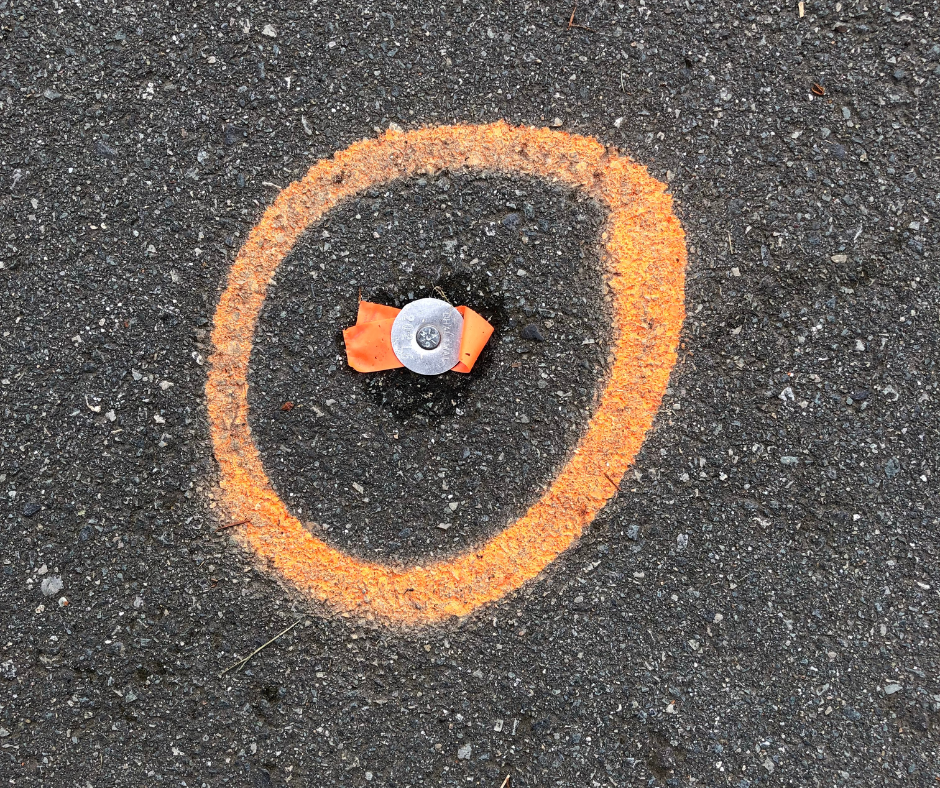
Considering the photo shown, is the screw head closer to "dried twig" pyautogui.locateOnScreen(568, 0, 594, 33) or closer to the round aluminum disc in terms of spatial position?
the round aluminum disc

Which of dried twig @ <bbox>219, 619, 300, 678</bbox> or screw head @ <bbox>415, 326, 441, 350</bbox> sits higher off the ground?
screw head @ <bbox>415, 326, 441, 350</bbox>

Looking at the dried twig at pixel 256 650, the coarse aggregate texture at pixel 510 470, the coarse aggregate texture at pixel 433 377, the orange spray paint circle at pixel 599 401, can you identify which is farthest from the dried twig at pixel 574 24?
the dried twig at pixel 256 650

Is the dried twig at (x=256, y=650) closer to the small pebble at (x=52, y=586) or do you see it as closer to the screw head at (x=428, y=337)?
the small pebble at (x=52, y=586)

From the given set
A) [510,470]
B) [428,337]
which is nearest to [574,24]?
[428,337]

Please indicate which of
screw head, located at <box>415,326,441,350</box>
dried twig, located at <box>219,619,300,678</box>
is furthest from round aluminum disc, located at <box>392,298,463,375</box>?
dried twig, located at <box>219,619,300,678</box>

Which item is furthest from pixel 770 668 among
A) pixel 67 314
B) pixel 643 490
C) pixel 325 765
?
pixel 67 314

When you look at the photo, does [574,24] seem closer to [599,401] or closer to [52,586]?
[599,401]

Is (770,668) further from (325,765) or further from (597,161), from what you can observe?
(597,161)
